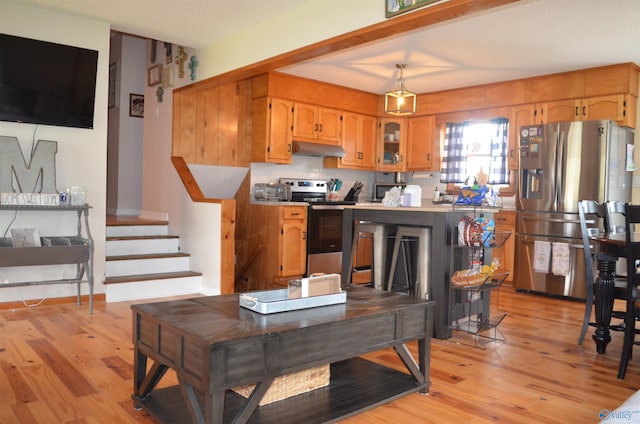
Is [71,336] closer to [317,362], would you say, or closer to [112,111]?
[317,362]

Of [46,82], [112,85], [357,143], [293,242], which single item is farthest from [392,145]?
[46,82]

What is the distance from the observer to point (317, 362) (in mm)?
2178

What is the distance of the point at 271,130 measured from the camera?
6.00 m

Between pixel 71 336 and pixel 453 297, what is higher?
pixel 453 297

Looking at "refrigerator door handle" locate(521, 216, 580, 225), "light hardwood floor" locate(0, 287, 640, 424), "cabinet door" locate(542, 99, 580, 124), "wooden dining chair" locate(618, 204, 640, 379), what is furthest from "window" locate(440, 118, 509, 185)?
"wooden dining chair" locate(618, 204, 640, 379)

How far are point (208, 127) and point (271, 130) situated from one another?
0.72 meters

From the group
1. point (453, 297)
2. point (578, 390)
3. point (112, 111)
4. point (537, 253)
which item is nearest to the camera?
point (578, 390)

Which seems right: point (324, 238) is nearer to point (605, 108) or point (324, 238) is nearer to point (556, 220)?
point (556, 220)

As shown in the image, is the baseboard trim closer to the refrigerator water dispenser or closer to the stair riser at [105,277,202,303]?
the stair riser at [105,277,202,303]

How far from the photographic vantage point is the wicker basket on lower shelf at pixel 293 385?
7.82 ft

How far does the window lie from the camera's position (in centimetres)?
636

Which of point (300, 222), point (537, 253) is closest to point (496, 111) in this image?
point (537, 253)

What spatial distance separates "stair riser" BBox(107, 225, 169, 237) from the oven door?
1.67 metres

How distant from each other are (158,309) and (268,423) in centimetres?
68
